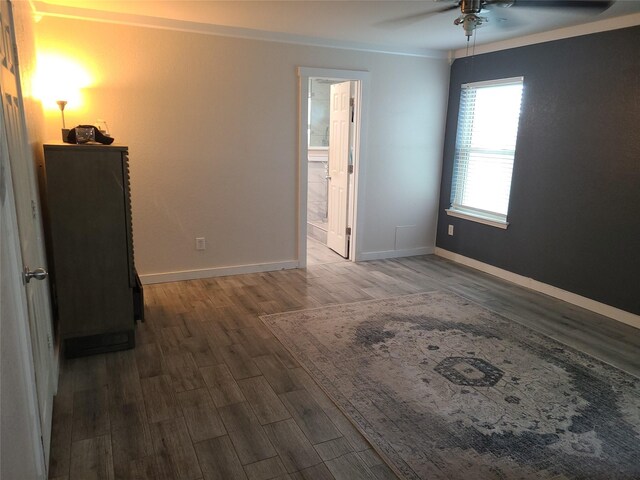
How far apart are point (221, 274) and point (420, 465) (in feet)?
10.2

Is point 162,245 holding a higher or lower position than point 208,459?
higher

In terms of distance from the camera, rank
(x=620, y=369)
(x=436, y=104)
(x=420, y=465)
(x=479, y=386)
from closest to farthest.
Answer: (x=420, y=465) → (x=479, y=386) → (x=620, y=369) → (x=436, y=104)

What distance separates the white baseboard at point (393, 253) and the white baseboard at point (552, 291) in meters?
0.24

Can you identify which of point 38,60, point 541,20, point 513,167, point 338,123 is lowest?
point 513,167

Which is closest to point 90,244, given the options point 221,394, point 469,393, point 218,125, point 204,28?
point 221,394

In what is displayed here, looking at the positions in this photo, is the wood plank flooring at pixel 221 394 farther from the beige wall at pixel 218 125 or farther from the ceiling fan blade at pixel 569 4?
the ceiling fan blade at pixel 569 4

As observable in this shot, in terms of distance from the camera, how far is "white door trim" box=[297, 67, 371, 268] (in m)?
4.66

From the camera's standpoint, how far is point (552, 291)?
14.2 ft

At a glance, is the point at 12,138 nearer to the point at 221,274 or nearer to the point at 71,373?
the point at 71,373

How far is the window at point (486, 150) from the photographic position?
4.65 meters

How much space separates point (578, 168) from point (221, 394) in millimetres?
3523

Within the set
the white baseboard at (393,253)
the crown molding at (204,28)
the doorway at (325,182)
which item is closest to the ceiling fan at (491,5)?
the crown molding at (204,28)

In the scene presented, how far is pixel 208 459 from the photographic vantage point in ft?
6.78

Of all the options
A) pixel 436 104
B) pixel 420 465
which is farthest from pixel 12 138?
pixel 436 104
